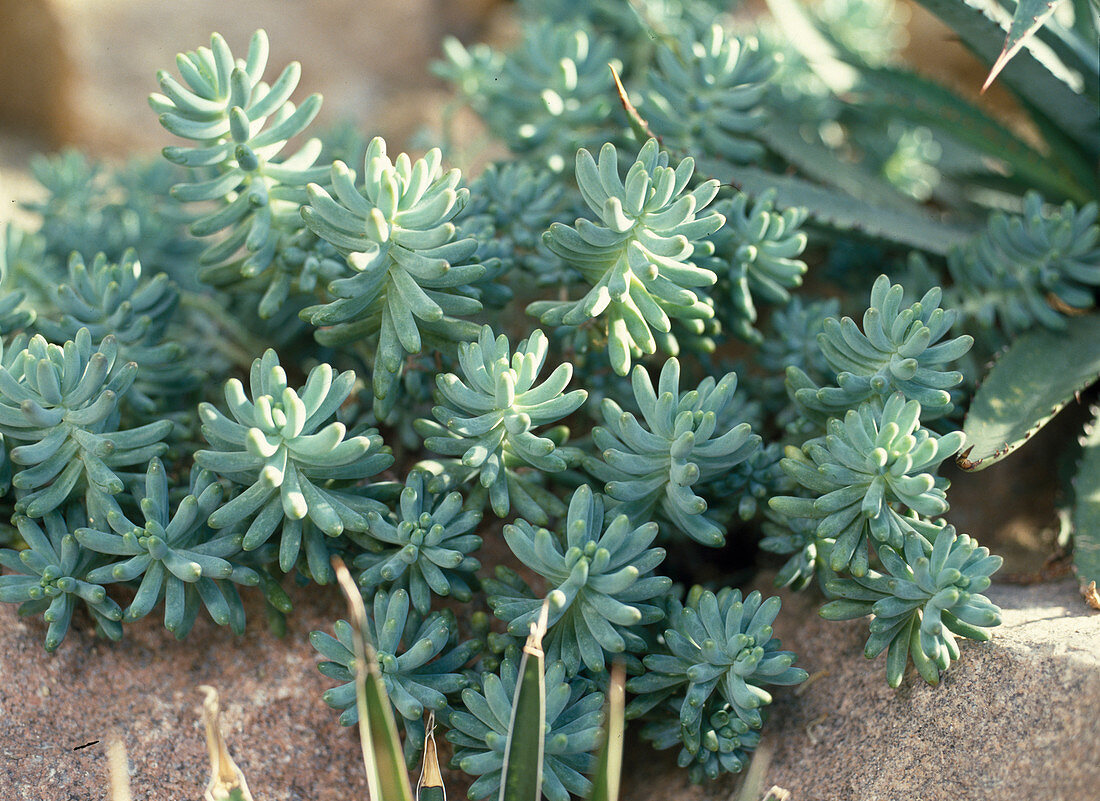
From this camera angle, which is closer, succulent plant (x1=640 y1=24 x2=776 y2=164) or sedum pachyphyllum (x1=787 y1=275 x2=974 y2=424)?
sedum pachyphyllum (x1=787 y1=275 x2=974 y2=424)

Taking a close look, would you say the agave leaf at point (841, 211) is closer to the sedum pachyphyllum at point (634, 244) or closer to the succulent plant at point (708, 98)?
the succulent plant at point (708, 98)

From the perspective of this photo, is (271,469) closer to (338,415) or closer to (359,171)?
(338,415)

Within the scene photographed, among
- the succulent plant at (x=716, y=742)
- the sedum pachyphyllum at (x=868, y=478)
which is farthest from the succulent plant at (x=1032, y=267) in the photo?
the succulent plant at (x=716, y=742)

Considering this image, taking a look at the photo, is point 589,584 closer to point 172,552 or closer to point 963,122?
point 172,552

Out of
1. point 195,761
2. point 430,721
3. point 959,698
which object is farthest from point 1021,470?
point 195,761

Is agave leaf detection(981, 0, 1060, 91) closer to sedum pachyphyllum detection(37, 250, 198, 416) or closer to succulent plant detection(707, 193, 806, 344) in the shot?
succulent plant detection(707, 193, 806, 344)

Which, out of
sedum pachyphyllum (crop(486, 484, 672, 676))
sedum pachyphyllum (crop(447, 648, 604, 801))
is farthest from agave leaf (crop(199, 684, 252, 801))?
sedum pachyphyllum (crop(486, 484, 672, 676))

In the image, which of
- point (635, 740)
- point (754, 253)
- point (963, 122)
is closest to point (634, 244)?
point (754, 253)
